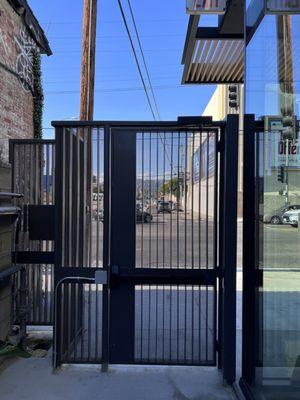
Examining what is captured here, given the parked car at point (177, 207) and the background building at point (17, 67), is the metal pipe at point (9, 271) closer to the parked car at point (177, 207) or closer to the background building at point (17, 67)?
the parked car at point (177, 207)

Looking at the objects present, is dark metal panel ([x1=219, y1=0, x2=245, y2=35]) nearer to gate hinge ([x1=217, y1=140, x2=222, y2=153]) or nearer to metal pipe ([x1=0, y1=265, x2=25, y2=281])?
gate hinge ([x1=217, y1=140, x2=222, y2=153])

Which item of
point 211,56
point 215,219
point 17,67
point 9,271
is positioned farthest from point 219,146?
point 17,67

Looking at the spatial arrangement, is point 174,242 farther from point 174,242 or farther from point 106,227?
point 106,227

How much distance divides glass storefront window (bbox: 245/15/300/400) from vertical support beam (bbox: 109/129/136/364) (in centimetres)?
124

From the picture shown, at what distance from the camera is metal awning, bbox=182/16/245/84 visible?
6.12 m

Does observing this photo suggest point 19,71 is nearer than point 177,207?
No

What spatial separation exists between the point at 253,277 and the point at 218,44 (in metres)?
3.69

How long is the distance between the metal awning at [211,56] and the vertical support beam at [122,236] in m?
2.12

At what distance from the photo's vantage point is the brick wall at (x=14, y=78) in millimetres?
7438

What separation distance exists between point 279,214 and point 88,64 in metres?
8.06

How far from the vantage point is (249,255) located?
4.09 metres

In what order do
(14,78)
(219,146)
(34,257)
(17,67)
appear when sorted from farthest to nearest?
(17,67) < (14,78) < (34,257) < (219,146)

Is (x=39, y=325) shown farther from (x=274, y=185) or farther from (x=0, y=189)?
(x=274, y=185)

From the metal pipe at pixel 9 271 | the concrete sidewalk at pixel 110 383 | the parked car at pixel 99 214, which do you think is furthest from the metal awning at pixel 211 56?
the concrete sidewalk at pixel 110 383
